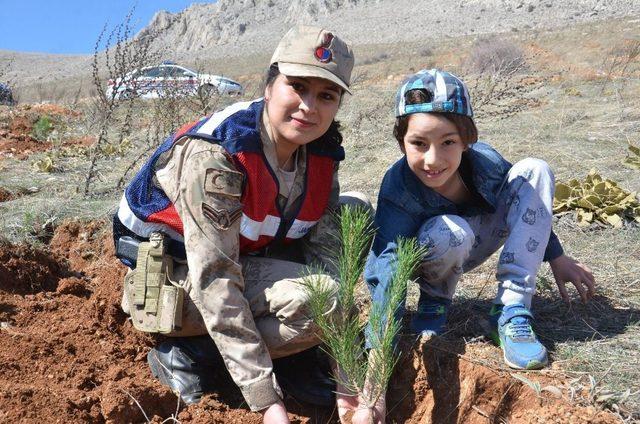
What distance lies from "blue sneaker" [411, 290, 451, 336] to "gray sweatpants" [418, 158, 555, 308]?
0.12 ft

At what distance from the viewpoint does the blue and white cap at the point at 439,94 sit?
2.28 metres

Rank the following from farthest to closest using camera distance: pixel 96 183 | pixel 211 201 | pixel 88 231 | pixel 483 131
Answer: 1. pixel 483 131
2. pixel 96 183
3. pixel 88 231
4. pixel 211 201

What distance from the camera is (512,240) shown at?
8.03ft

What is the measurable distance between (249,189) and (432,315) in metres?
0.93

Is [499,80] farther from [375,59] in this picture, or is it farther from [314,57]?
[375,59]

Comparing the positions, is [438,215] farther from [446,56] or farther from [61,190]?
[446,56]

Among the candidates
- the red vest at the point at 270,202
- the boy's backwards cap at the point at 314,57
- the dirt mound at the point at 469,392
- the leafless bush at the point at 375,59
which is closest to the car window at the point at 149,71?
the red vest at the point at 270,202

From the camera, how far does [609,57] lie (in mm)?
14805

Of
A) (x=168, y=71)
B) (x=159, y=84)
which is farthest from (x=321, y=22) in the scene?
(x=159, y=84)

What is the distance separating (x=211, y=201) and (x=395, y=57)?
2754 cm

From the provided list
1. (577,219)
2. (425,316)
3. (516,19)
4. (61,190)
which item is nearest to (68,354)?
(425,316)

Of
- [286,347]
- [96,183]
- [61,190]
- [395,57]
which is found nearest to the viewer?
[286,347]

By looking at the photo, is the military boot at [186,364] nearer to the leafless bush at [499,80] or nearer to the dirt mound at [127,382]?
the dirt mound at [127,382]

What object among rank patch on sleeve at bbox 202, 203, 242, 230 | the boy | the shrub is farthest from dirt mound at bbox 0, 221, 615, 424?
the shrub
